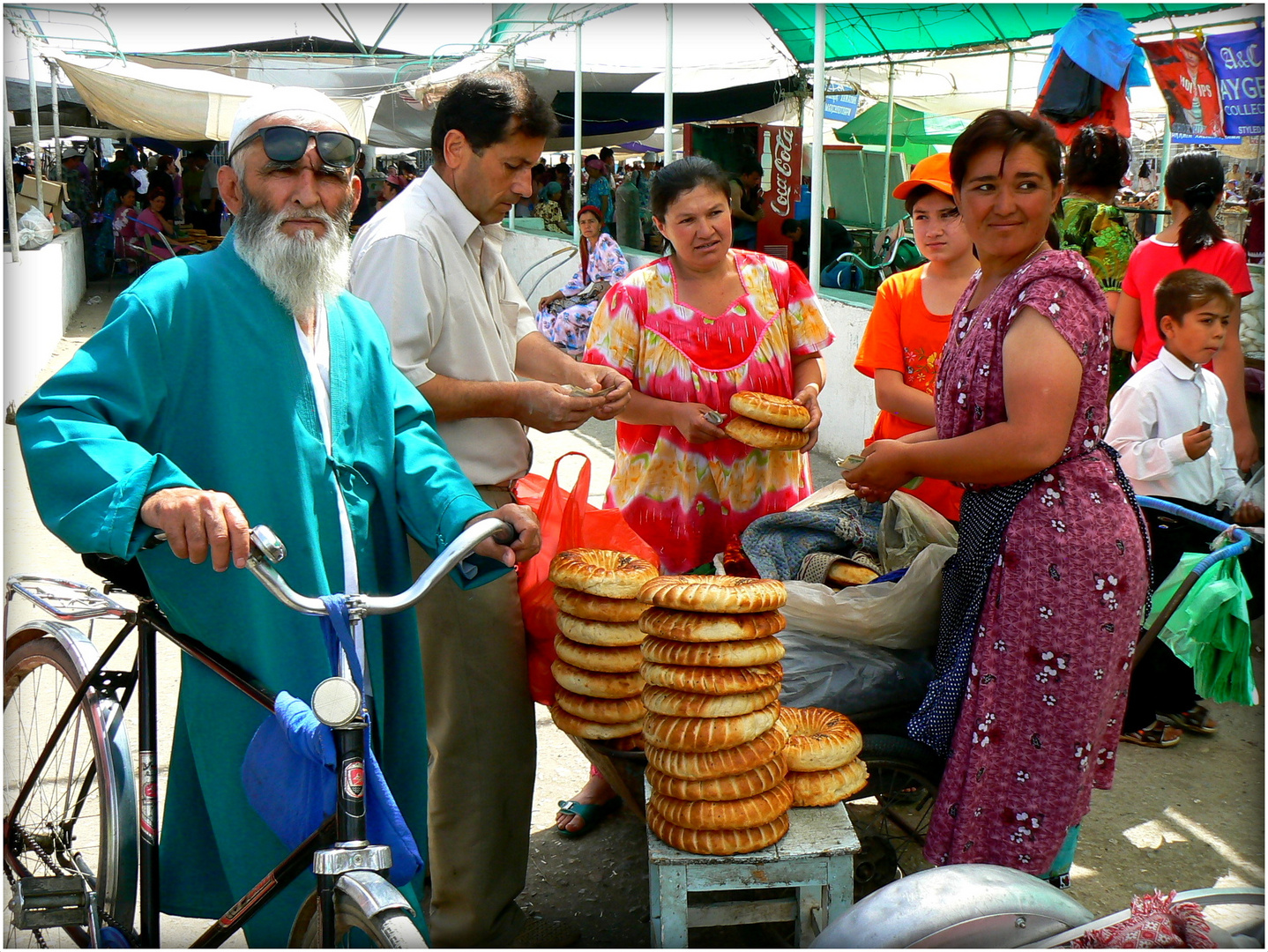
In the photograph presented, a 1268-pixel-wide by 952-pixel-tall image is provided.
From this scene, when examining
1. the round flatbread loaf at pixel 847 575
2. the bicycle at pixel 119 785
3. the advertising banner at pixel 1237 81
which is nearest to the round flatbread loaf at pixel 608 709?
the round flatbread loaf at pixel 847 575

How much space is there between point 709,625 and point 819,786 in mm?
535

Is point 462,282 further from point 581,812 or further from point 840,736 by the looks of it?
point 581,812

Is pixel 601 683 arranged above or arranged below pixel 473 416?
below

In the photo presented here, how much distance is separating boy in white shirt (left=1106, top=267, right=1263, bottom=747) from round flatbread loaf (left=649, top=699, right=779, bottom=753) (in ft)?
7.07

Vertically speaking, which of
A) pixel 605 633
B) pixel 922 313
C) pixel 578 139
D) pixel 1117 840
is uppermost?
pixel 578 139

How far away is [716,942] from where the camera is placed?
2910mm

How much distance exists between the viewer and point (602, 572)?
8.46ft

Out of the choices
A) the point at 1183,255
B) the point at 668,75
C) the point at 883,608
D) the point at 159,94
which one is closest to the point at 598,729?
the point at 883,608

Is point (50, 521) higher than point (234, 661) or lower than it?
higher

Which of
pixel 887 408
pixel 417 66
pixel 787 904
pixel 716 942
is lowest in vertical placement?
pixel 716 942

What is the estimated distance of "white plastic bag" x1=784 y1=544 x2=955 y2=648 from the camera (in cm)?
275

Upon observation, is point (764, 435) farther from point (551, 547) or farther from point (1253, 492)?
point (1253, 492)

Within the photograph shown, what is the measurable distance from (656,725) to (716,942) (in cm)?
95

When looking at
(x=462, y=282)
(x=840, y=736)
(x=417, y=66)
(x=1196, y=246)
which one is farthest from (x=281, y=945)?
(x=417, y=66)
